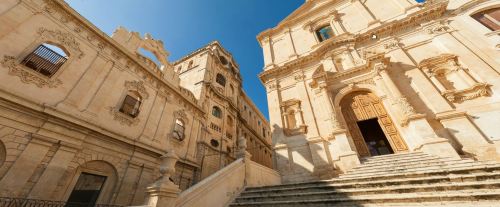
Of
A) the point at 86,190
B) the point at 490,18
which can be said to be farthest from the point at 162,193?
the point at 490,18

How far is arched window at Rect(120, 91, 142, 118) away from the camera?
11953 mm

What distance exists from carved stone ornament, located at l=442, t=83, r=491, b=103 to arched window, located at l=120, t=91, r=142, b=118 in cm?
1741

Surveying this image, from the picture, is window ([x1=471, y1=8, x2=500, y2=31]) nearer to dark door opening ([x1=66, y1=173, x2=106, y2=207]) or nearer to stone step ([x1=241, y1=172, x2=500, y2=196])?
stone step ([x1=241, y1=172, x2=500, y2=196])

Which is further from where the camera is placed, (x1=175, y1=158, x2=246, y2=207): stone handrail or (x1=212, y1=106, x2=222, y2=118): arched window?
(x1=212, y1=106, x2=222, y2=118): arched window

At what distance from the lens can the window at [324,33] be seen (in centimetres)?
1656

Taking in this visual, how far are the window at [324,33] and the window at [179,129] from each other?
14.6 meters

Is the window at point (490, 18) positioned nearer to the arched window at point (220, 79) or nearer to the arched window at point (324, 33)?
the arched window at point (324, 33)

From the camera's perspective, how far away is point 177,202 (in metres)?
4.70

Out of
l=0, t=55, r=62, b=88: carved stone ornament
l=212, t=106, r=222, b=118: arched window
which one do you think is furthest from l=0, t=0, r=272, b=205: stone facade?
l=212, t=106, r=222, b=118: arched window

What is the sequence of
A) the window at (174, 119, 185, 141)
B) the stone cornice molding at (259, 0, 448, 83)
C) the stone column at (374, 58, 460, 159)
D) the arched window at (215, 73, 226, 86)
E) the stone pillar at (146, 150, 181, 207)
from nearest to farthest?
the stone pillar at (146, 150, 181, 207) < the stone column at (374, 58, 460, 159) < the stone cornice molding at (259, 0, 448, 83) < the window at (174, 119, 185, 141) < the arched window at (215, 73, 226, 86)

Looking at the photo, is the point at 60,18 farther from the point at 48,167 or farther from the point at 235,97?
the point at 235,97

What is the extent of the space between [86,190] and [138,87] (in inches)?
263

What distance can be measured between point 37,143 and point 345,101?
1567 cm

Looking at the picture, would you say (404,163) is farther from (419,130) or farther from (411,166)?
(419,130)
